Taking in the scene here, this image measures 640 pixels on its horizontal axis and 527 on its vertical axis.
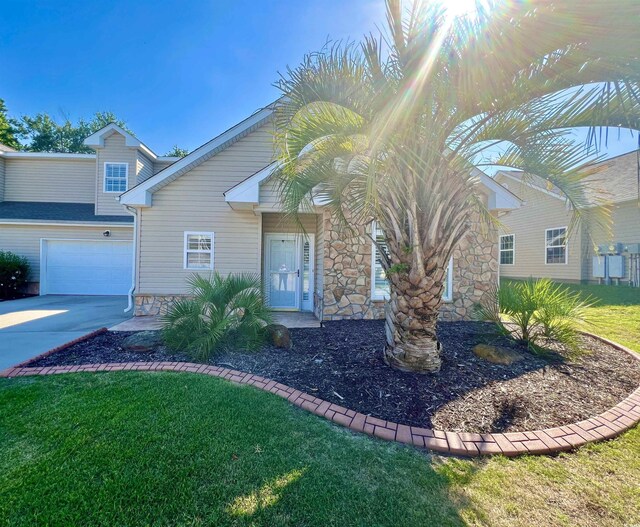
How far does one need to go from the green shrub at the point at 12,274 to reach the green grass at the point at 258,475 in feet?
39.3

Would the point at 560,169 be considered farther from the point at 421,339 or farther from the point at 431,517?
the point at 431,517

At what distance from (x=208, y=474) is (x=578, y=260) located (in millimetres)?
18378

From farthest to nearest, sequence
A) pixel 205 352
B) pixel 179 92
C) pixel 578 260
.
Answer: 1. pixel 578 260
2. pixel 179 92
3. pixel 205 352

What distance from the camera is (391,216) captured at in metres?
4.12

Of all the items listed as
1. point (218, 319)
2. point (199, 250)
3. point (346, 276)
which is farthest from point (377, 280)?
point (199, 250)

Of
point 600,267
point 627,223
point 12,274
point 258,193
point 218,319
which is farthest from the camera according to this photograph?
point 600,267

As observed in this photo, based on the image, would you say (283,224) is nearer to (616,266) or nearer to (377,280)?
(377,280)

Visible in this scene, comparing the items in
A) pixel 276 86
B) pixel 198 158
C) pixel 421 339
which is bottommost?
pixel 421 339

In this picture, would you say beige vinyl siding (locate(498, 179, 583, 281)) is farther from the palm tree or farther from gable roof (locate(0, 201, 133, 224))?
gable roof (locate(0, 201, 133, 224))

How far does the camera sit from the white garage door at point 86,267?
12.7m

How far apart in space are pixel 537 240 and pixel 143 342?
19.1m

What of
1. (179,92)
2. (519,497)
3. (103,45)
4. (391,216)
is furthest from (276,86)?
(103,45)

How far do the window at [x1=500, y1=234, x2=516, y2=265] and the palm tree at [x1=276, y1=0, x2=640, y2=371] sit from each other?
1620 cm

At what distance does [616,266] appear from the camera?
13.2 metres
